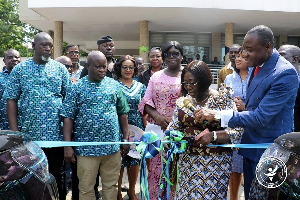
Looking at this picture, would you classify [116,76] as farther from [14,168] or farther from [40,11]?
[40,11]

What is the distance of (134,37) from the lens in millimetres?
22781

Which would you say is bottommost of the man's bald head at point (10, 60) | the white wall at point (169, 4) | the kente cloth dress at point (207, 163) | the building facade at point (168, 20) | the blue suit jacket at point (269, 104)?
the kente cloth dress at point (207, 163)

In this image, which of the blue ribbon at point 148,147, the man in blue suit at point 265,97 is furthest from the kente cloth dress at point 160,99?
the man in blue suit at point 265,97

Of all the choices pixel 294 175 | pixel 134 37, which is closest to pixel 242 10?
pixel 134 37

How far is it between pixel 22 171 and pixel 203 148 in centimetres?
159

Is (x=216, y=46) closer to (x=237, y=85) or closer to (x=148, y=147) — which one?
(x=237, y=85)

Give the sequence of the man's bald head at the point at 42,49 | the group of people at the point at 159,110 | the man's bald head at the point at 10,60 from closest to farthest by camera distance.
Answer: the group of people at the point at 159,110
the man's bald head at the point at 42,49
the man's bald head at the point at 10,60

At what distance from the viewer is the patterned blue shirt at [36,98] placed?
12.6ft

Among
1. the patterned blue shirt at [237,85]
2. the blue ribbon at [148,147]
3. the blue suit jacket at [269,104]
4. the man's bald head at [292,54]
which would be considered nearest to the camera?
the blue suit jacket at [269,104]

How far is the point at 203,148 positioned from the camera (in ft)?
10.2

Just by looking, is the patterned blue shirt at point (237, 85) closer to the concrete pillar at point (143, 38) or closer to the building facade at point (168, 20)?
the building facade at point (168, 20)

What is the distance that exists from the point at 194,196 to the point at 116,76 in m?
2.35

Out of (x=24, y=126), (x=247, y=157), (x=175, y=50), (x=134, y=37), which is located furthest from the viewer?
(x=134, y=37)

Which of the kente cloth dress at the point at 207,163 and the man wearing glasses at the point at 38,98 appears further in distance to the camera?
the man wearing glasses at the point at 38,98
